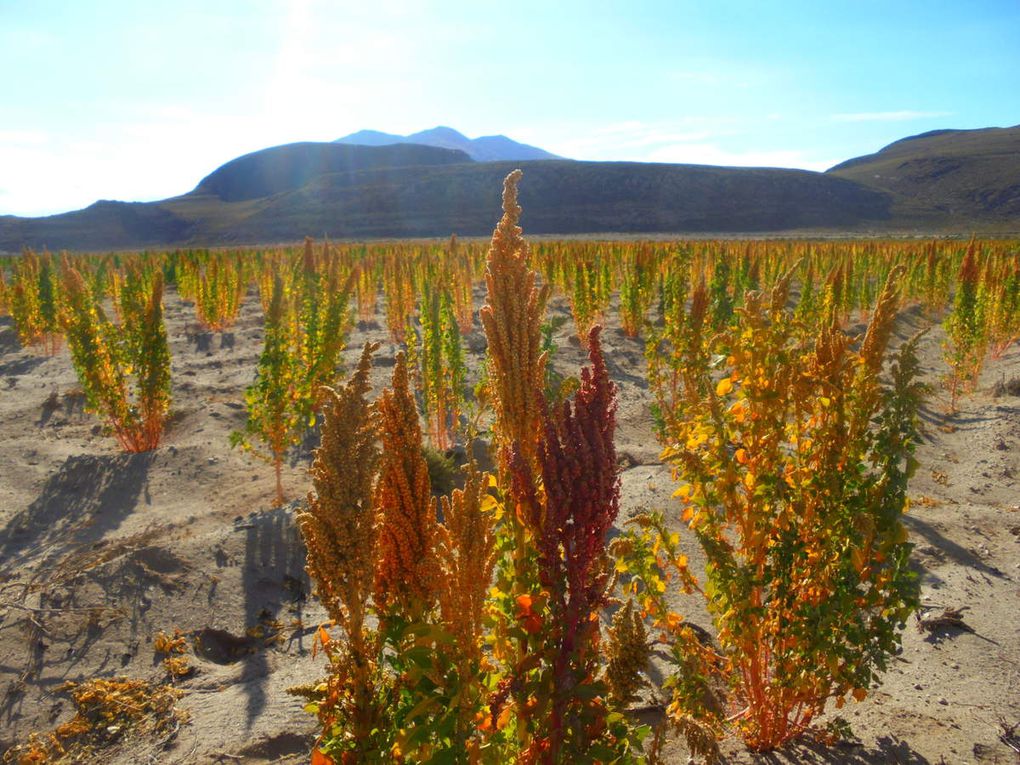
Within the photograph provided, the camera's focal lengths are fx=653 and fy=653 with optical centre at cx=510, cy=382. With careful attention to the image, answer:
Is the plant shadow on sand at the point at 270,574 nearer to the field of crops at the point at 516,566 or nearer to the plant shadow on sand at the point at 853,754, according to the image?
the field of crops at the point at 516,566

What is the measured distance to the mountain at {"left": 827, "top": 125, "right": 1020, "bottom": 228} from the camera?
58.8m

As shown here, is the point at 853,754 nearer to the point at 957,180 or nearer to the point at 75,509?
the point at 75,509

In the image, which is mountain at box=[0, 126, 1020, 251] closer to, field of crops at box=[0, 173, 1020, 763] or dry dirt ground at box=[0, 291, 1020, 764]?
dry dirt ground at box=[0, 291, 1020, 764]

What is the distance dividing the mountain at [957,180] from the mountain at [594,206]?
0.53 ft

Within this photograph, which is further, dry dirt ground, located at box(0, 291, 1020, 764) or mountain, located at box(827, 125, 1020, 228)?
mountain, located at box(827, 125, 1020, 228)

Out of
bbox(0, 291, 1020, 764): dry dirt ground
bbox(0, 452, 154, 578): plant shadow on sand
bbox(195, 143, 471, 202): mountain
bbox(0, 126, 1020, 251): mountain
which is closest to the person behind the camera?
bbox(0, 291, 1020, 764): dry dirt ground

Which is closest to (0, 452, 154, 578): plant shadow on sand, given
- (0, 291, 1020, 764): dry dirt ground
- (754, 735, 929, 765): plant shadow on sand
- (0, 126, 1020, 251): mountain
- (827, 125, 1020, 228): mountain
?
(0, 291, 1020, 764): dry dirt ground

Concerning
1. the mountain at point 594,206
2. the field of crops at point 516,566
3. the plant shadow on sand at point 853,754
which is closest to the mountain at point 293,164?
the mountain at point 594,206

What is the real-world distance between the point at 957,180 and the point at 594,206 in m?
36.1

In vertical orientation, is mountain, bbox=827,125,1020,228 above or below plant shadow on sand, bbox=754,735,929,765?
above

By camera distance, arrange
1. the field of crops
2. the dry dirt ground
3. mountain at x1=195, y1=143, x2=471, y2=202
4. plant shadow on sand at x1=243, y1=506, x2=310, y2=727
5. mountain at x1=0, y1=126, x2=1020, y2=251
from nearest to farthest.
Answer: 1. the field of crops
2. the dry dirt ground
3. plant shadow on sand at x1=243, y1=506, x2=310, y2=727
4. mountain at x1=0, y1=126, x2=1020, y2=251
5. mountain at x1=195, y1=143, x2=471, y2=202

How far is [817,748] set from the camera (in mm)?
2312

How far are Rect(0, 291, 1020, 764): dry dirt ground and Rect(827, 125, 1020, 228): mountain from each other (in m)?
65.4

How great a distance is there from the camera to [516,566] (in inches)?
62.2
